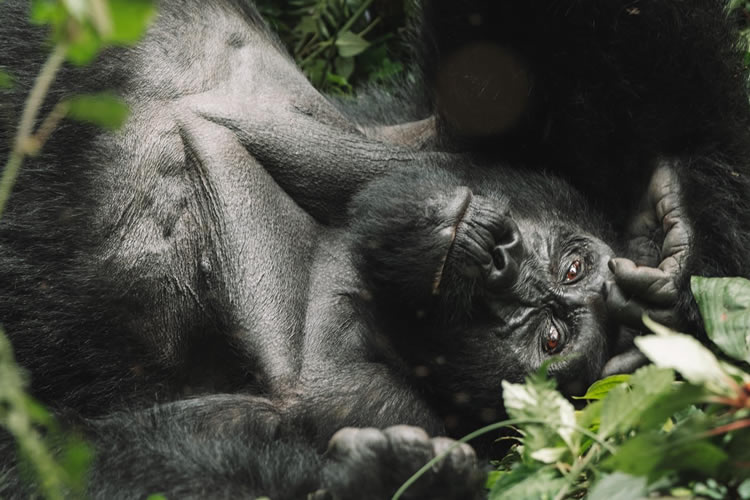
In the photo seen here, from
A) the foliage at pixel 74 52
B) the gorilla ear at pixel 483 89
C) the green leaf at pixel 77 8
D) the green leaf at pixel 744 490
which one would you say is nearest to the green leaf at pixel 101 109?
the foliage at pixel 74 52

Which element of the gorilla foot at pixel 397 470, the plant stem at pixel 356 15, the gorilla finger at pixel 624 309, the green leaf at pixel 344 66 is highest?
the plant stem at pixel 356 15

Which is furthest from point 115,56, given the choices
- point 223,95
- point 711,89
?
point 711,89

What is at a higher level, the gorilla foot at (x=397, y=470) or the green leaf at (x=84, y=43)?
the green leaf at (x=84, y=43)

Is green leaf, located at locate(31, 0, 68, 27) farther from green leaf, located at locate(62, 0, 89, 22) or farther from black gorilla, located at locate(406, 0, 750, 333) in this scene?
black gorilla, located at locate(406, 0, 750, 333)

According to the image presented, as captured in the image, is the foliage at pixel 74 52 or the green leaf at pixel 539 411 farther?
the green leaf at pixel 539 411

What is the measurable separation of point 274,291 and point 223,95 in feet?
1.87

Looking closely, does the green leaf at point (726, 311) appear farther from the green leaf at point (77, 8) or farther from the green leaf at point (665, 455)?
the green leaf at point (77, 8)

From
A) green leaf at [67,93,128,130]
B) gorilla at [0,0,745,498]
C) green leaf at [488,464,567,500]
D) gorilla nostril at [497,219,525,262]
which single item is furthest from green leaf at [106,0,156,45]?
gorilla nostril at [497,219,525,262]

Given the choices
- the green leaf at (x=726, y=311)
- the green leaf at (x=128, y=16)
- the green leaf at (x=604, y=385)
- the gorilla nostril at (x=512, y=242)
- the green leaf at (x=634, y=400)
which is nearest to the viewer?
the green leaf at (x=128, y=16)

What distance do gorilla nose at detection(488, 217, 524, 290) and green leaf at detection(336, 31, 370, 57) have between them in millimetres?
1908

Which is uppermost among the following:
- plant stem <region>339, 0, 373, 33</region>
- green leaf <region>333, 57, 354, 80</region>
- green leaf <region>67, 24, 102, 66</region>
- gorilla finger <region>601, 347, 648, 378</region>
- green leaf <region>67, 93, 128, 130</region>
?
plant stem <region>339, 0, 373, 33</region>

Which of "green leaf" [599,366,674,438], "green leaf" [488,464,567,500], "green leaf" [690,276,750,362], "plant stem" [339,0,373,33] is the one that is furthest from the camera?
"plant stem" [339,0,373,33]

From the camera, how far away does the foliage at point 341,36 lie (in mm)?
3898

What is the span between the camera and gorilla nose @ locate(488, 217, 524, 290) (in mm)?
2113
